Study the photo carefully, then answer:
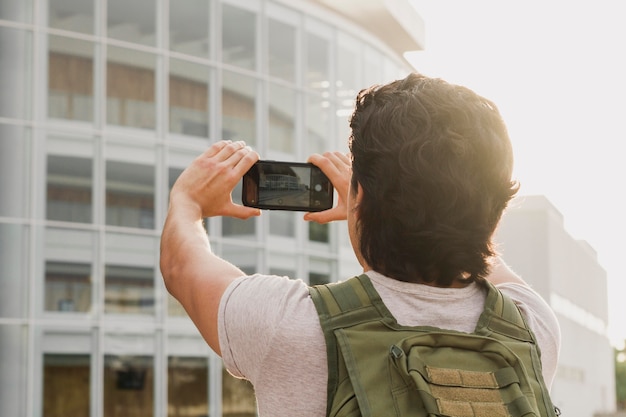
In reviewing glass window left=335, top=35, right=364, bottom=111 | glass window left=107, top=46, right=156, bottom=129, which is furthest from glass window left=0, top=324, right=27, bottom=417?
glass window left=335, top=35, right=364, bottom=111

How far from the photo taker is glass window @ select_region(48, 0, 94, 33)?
15055mm

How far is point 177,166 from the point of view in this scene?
16484 mm

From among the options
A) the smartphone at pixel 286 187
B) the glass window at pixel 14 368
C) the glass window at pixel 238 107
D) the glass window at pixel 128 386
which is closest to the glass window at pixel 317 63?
the glass window at pixel 238 107

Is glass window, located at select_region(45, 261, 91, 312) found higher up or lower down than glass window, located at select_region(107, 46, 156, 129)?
lower down

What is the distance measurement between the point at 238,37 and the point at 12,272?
569cm

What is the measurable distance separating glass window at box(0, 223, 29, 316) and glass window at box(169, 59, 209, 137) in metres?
3.18

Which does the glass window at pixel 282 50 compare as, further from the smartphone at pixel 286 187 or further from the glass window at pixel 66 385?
the smartphone at pixel 286 187

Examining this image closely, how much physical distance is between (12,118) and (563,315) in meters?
40.7

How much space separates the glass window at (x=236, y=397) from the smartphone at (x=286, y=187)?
14990 mm

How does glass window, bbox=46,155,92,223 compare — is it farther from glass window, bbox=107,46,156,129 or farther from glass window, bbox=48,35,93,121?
glass window, bbox=107,46,156,129

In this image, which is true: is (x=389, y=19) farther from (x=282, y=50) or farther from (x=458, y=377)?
(x=458, y=377)

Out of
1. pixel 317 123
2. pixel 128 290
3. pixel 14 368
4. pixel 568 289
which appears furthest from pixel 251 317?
pixel 568 289

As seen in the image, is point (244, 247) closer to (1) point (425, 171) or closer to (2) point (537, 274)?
(1) point (425, 171)

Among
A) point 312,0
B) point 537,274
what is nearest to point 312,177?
point 312,0
